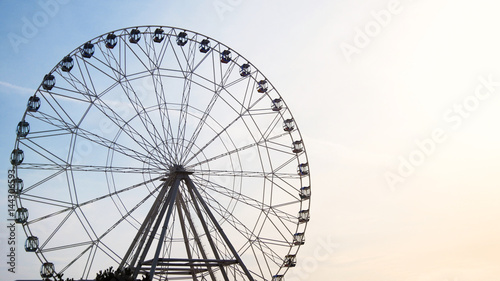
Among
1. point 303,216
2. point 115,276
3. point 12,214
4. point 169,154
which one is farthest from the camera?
point 303,216

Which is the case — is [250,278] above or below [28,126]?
below

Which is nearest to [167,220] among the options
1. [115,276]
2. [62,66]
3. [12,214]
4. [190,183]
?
[190,183]

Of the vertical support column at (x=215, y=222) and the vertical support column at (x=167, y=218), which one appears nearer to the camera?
the vertical support column at (x=167, y=218)

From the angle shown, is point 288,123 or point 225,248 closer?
point 225,248

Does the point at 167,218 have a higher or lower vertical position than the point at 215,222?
higher

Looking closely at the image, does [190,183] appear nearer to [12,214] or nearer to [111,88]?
[111,88]

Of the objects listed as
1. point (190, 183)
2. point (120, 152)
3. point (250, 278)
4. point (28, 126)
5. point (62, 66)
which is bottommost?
point (250, 278)

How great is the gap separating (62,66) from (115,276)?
591 inches

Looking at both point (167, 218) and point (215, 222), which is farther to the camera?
point (215, 222)

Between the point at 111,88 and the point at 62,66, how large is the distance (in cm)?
346

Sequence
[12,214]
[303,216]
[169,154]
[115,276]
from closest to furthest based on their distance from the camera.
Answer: [115,276], [12,214], [169,154], [303,216]

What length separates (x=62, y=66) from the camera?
1703 inches

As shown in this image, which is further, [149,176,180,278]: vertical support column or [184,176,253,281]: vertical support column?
[184,176,253,281]: vertical support column

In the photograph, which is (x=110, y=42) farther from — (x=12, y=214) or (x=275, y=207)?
(x=275, y=207)
